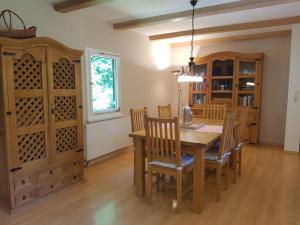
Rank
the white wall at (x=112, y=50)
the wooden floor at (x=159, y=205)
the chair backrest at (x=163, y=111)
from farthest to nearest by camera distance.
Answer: the chair backrest at (x=163, y=111) → the white wall at (x=112, y=50) → the wooden floor at (x=159, y=205)

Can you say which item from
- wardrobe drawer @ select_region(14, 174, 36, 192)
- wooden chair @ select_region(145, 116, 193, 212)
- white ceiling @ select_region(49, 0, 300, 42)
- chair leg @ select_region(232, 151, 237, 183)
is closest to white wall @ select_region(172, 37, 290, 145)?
white ceiling @ select_region(49, 0, 300, 42)

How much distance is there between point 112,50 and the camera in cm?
413

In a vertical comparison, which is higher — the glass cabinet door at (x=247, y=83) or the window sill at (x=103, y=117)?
the glass cabinet door at (x=247, y=83)

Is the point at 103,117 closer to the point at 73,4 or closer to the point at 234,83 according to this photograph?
the point at 73,4

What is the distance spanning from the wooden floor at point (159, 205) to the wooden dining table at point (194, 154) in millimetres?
142

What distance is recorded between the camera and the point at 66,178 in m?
2.89

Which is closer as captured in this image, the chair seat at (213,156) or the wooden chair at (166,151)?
the wooden chair at (166,151)

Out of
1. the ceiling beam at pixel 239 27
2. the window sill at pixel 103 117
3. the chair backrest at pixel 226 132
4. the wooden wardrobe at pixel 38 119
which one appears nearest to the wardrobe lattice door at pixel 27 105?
the wooden wardrobe at pixel 38 119

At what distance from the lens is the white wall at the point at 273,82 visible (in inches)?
188

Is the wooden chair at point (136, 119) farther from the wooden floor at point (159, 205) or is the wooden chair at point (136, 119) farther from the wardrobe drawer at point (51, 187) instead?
the wardrobe drawer at point (51, 187)

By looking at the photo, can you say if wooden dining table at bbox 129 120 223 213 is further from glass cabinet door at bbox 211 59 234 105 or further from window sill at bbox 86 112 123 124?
glass cabinet door at bbox 211 59 234 105

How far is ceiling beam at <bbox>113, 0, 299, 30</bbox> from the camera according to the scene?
9.34 ft

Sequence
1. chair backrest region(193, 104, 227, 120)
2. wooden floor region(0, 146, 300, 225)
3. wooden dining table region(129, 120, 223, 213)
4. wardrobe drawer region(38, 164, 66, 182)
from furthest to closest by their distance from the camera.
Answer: chair backrest region(193, 104, 227, 120) → wardrobe drawer region(38, 164, 66, 182) → wooden dining table region(129, 120, 223, 213) → wooden floor region(0, 146, 300, 225)

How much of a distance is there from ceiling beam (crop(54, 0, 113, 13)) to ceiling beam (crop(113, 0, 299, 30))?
3.71 ft
